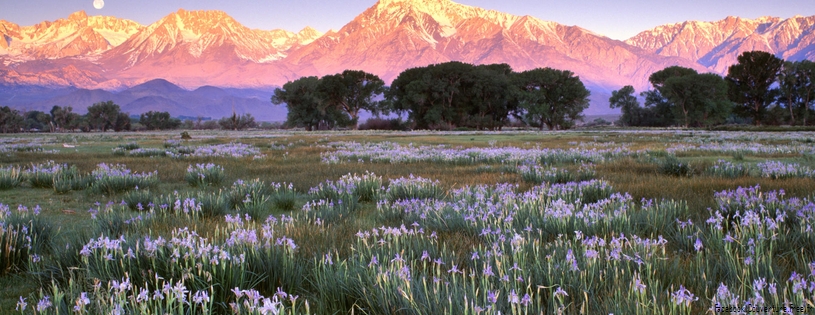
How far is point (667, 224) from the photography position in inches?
169

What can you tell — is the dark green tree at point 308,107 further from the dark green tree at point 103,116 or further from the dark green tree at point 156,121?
the dark green tree at point 103,116

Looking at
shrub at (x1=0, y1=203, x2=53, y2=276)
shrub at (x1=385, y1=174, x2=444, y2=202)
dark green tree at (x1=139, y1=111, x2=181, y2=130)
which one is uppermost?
dark green tree at (x1=139, y1=111, x2=181, y2=130)

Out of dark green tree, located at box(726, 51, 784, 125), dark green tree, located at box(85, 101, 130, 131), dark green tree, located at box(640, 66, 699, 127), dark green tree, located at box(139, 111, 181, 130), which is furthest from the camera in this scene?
dark green tree, located at box(139, 111, 181, 130)

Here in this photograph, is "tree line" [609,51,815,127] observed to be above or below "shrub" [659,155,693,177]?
above

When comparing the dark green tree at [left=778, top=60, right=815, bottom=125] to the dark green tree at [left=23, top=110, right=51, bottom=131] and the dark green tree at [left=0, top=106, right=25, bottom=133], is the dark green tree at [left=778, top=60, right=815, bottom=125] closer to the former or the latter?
the dark green tree at [left=0, top=106, right=25, bottom=133]

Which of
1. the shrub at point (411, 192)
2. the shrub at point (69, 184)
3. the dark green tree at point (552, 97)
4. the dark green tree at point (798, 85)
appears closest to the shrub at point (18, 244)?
the shrub at point (411, 192)

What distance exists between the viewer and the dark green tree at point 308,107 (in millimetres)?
96438

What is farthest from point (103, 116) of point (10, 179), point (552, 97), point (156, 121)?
point (10, 179)

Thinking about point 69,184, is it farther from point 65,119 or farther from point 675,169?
point 65,119

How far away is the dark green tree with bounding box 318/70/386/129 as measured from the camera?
3792 inches

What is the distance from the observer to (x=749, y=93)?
92375mm

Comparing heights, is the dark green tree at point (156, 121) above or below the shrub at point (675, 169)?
above

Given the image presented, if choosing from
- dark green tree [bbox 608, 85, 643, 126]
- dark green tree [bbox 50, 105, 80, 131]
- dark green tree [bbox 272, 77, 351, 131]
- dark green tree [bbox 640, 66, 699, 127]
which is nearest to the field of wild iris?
dark green tree [bbox 272, 77, 351, 131]

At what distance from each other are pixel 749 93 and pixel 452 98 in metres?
61.8
